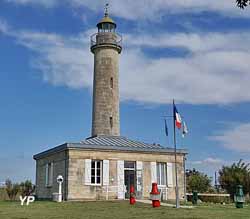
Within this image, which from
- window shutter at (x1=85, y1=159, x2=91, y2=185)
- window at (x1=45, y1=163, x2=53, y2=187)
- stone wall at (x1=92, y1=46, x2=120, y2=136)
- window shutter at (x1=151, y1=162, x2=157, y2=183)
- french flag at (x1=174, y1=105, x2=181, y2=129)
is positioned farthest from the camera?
stone wall at (x1=92, y1=46, x2=120, y2=136)

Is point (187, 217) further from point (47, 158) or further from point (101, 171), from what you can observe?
point (47, 158)

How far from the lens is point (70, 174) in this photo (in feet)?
76.3

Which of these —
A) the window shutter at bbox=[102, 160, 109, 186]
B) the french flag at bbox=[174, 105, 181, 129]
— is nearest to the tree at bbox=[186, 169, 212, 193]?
the window shutter at bbox=[102, 160, 109, 186]

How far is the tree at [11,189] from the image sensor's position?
32.1 m

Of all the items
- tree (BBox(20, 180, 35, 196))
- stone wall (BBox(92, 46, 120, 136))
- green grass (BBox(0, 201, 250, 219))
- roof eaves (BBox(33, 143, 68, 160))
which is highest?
stone wall (BBox(92, 46, 120, 136))

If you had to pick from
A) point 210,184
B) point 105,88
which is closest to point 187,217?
point 105,88

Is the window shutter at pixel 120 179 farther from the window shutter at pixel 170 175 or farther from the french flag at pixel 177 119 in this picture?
the french flag at pixel 177 119

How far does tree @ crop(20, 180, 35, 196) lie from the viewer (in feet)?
106

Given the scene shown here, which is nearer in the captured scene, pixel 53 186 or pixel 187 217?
pixel 187 217

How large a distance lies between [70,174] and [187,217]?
1121 centimetres

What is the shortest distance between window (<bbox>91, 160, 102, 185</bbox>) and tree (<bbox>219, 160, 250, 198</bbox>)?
11.5 meters

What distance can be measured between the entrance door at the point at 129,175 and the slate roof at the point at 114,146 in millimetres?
826

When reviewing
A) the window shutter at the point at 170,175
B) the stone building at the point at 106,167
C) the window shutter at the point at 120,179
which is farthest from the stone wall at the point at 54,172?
the window shutter at the point at 170,175

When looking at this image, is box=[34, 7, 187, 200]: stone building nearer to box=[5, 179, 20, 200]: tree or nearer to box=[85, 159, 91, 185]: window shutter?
box=[85, 159, 91, 185]: window shutter
